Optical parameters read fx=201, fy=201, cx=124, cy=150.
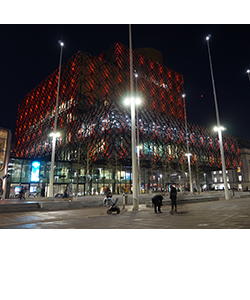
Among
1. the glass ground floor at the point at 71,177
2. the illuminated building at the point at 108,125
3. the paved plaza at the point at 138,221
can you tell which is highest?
the illuminated building at the point at 108,125

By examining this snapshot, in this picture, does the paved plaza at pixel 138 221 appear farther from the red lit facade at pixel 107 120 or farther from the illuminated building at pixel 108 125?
the red lit facade at pixel 107 120

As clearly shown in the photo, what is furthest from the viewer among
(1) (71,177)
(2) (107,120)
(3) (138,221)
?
(2) (107,120)

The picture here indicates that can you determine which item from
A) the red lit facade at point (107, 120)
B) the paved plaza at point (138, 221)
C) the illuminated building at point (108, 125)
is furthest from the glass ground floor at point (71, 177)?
the paved plaza at point (138, 221)

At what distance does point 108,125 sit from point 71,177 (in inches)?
529

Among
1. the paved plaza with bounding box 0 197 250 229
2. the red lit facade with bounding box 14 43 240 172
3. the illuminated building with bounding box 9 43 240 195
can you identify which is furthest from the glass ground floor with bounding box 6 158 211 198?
the paved plaza with bounding box 0 197 250 229

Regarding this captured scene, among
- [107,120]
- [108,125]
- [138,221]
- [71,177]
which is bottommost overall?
[138,221]

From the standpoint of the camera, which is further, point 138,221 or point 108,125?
point 108,125

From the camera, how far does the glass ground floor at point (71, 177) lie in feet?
110

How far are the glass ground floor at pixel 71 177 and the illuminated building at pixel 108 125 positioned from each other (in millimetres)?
397

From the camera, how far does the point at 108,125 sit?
43.6 meters

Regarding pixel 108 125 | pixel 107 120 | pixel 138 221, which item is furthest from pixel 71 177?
pixel 138 221

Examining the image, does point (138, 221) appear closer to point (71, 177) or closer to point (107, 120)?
point (71, 177)

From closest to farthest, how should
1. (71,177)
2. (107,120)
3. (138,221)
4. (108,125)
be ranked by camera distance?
(138,221), (71,177), (108,125), (107,120)
